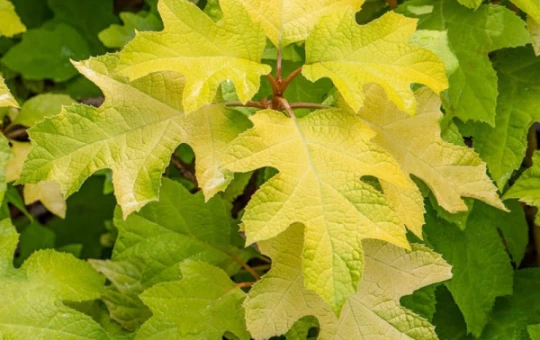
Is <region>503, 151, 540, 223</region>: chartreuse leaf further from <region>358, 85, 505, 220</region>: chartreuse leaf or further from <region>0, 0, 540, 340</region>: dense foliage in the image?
<region>358, 85, 505, 220</region>: chartreuse leaf

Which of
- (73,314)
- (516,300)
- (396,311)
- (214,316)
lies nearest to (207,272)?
(214,316)

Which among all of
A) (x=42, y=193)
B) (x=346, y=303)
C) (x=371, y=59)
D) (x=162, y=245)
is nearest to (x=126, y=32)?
(x=42, y=193)

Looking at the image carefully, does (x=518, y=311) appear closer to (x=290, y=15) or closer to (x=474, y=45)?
(x=474, y=45)

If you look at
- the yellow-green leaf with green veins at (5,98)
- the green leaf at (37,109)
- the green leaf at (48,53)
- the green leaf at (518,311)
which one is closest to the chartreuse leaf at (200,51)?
the yellow-green leaf with green veins at (5,98)

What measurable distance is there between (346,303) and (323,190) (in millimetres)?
243

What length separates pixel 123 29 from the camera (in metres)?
1.73

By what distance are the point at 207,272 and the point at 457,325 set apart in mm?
601

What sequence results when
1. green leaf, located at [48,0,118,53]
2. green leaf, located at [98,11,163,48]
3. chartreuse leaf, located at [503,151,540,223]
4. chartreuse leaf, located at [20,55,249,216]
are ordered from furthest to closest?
green leaf, located at [48,0,118,53] < green leaf, located at [98,11,163,48] < chartreuse leaf, located at [503,151,540,223] < chartreuse leaf, located at [20,55,249,216]

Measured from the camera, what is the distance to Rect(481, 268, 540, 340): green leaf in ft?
4.41

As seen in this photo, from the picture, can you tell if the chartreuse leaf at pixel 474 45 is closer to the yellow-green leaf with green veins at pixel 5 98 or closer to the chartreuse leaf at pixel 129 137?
the chartreuse leaf at pixel 129 137

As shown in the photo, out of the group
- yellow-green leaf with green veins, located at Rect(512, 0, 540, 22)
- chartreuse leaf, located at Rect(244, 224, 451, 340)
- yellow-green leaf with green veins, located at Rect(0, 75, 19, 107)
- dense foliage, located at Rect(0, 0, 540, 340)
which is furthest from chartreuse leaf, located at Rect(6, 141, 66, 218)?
yellow-green leaf with green veins, located at Rect(512, 0, 540, 22)

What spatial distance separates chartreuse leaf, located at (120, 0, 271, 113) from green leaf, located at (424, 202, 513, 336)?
55 centimetres

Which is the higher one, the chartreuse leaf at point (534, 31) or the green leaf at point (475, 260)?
the chartreuse leaf at point (534, 31)

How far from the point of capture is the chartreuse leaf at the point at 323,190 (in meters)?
0.92
